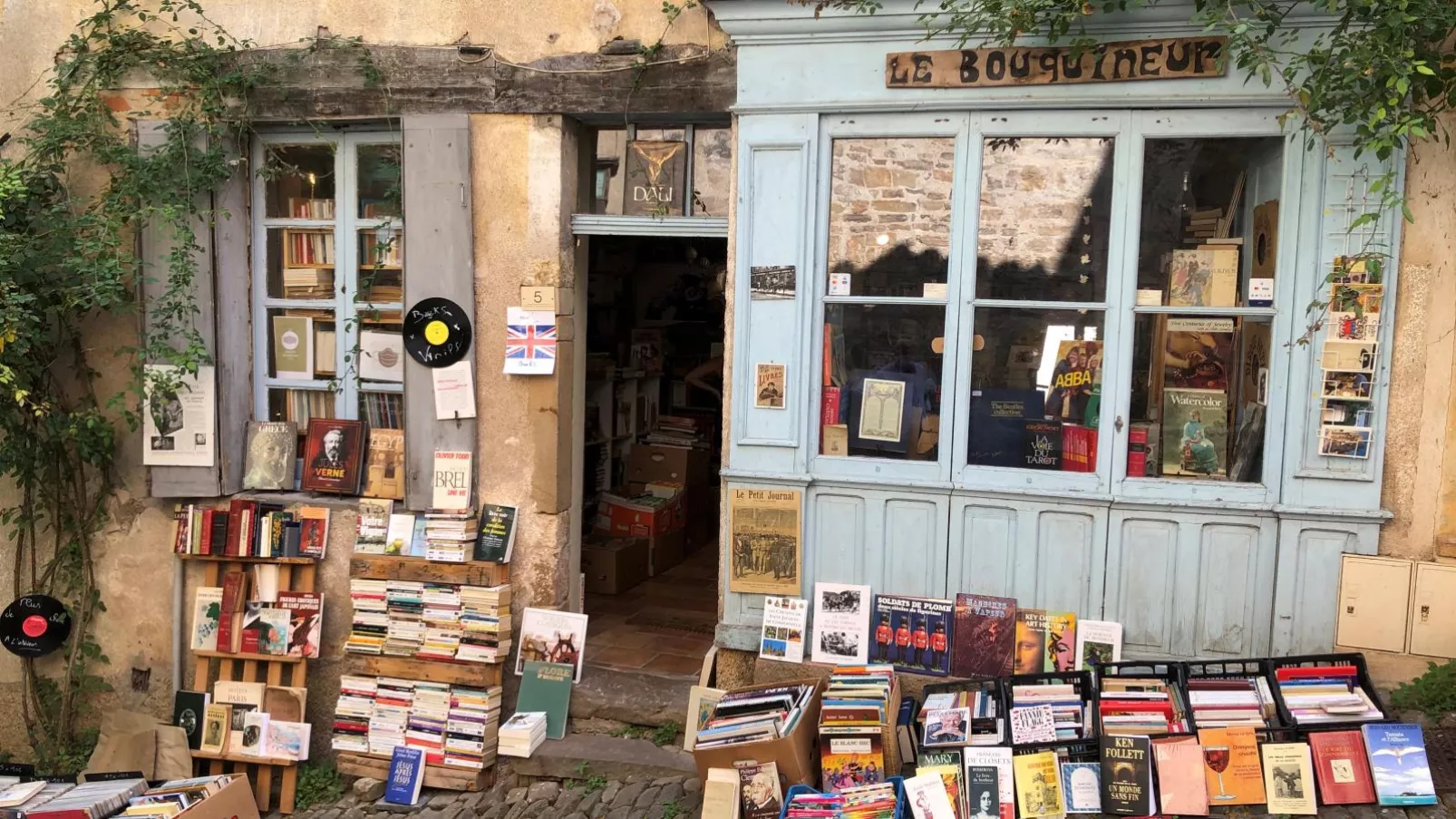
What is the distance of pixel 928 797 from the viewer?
449 centimetres

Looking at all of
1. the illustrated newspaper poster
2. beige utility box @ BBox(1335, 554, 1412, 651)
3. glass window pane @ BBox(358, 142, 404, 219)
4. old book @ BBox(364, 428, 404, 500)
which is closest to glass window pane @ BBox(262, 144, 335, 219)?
glass window pane @ BBox(358, 142, 404, 219)

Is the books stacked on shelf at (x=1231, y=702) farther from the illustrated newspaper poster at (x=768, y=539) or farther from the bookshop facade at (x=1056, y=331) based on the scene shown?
the illustrated newspaper poster at (x=768, y=539)

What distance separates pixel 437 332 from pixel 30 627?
3.13 m

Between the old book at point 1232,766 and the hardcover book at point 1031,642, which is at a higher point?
the hardcover book at point 1031,642

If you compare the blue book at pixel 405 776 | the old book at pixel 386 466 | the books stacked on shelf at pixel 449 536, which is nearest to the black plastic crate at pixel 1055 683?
the books stacked on shelf at pixel 449 536

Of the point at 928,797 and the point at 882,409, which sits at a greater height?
the point at 882,409

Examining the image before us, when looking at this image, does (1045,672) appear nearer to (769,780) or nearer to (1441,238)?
(769,780)

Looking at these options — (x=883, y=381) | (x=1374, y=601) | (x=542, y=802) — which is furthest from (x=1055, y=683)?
(x=542, y=802)

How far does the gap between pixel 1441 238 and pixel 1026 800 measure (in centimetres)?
309

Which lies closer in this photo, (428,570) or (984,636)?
(984,636)

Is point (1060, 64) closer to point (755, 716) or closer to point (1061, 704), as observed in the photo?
point (1061, 704)

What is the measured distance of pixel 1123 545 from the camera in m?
5.01

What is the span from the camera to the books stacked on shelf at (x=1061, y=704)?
4703mm

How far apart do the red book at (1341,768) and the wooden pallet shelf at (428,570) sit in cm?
400
